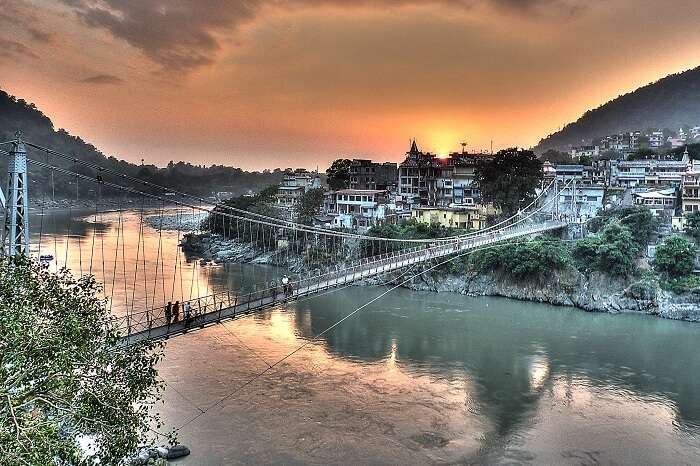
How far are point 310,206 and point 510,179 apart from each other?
866cm

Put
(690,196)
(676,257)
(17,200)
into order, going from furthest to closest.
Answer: (690,196), (676,257), (17,200)

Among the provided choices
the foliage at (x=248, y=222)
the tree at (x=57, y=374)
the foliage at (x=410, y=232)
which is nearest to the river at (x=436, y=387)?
the tree at (x=57, y=374)

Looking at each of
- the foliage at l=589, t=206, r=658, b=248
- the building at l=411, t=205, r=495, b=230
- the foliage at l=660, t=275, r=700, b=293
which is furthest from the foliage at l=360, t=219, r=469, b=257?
the foliage at l=660, t=275, r=700, b=293

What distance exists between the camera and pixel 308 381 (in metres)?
9.20

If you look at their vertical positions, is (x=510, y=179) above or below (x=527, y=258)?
above

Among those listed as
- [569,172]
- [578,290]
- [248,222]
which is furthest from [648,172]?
[248,222]

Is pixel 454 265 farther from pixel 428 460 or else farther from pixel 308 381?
pixel 428 460

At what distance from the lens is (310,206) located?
24.5m

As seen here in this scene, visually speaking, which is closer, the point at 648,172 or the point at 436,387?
the point at 436,387

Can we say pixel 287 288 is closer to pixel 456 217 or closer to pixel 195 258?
pixel 456 217

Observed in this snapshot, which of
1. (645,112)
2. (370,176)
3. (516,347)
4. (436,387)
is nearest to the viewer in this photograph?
(436,387)

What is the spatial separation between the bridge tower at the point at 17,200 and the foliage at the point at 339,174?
20841 millimetres

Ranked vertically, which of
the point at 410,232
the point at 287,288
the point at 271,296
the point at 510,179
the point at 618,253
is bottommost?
the point at 271,296

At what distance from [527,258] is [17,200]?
12643mm
